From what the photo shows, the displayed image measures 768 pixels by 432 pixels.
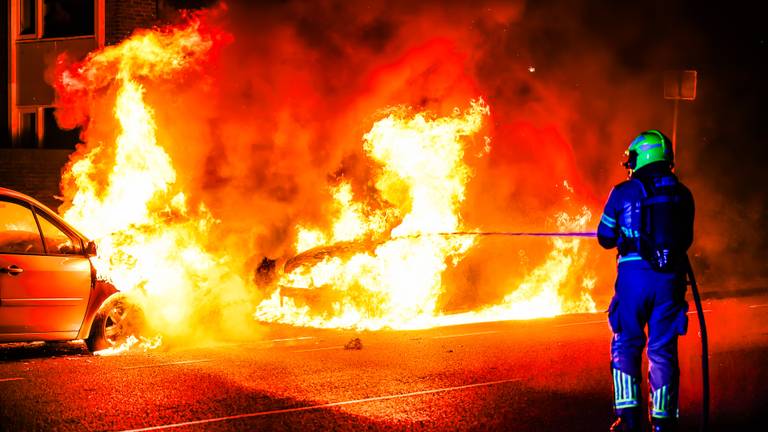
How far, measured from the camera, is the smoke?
11.6m

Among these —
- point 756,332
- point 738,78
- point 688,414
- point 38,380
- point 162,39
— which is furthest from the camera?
point 738,78

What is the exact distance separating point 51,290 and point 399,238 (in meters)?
4.60

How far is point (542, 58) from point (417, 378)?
10518mm

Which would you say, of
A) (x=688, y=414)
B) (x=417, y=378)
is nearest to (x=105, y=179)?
(x=417, y=378)

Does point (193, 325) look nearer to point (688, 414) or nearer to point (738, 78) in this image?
point (688, 414)

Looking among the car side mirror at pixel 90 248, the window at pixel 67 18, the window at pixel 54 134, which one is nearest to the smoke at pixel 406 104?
the car side mirror at pixel 90 248

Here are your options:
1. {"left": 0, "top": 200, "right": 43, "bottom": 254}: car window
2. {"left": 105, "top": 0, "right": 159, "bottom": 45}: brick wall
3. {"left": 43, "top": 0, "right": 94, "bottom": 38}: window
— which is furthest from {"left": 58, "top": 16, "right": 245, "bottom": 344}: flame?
{"left": 43, "top": 0, "right": 94, "bottom": 38}: window

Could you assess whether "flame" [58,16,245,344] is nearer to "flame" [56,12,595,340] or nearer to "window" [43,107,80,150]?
"flame" [56,12,595,340]

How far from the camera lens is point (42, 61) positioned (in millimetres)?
18203

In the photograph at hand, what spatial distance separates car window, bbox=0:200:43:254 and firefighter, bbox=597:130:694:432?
594 cm

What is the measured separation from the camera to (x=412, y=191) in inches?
465

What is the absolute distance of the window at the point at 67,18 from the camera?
704 inches

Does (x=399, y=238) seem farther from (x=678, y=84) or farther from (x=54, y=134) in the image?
(x=54, y=134)

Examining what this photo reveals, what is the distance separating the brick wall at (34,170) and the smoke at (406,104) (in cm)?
654
